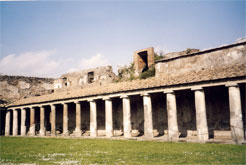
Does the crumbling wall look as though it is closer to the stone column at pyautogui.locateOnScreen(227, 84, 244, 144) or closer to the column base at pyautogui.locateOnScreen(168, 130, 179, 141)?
the column base at pyautogui.locateOnScreen(168, 130, 179, 141)

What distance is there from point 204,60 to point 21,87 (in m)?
23.6

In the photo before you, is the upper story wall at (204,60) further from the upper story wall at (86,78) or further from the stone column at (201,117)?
the upper story wall at (86,78)

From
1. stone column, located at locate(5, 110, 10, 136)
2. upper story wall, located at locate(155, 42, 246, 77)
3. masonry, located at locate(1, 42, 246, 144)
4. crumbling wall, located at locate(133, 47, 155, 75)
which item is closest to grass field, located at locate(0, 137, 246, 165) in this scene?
masonry, located at locate(1, 42, 246, 144)

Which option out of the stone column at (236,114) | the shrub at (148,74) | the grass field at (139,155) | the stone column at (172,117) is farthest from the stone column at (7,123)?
the stone column at (236,114)

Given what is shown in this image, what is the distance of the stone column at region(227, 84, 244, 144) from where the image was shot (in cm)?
1155

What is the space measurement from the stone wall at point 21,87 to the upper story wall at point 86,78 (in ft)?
11.2

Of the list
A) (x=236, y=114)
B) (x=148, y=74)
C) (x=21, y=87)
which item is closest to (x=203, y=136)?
(x=236, y=114)

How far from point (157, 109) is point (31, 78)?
2031 cm

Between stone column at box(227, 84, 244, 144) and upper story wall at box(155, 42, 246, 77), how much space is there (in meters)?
2.88

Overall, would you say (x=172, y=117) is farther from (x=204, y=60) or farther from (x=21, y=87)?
(x=21, y=87)

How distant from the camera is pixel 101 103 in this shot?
21.9 meters

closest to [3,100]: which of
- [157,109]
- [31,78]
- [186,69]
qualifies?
[31,78]

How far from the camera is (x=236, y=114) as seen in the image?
11828 millimetres

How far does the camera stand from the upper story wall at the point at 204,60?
46.6ft
